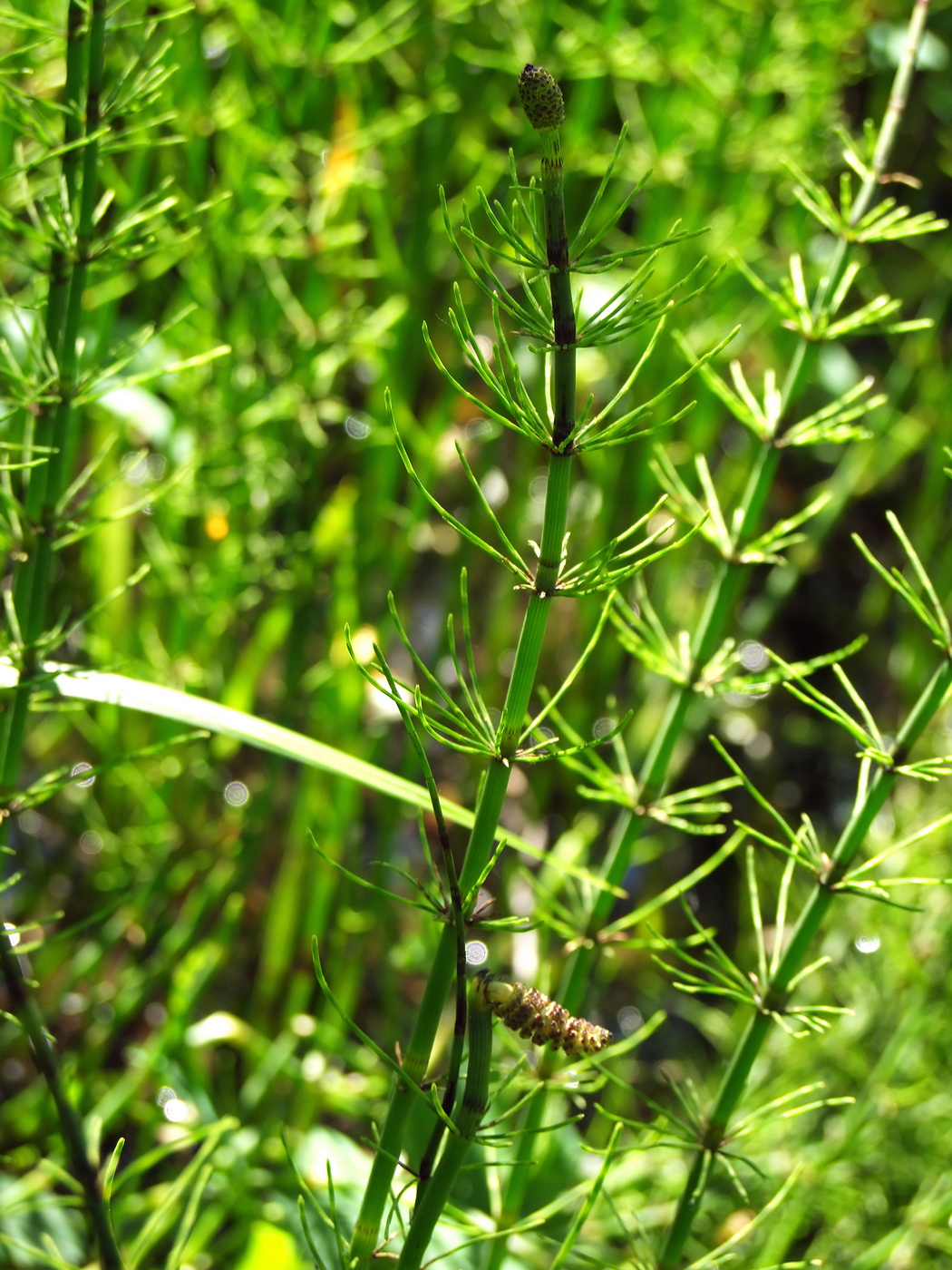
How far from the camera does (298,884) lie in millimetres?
940

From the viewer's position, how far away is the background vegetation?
0.84 metres

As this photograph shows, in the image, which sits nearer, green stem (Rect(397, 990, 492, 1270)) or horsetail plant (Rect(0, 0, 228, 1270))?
green stem (Rect(397, 990, 492, 1270))

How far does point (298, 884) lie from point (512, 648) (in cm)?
35

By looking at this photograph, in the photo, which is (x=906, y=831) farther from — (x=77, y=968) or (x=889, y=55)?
(x=889, y=55)

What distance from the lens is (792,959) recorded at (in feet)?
1.39

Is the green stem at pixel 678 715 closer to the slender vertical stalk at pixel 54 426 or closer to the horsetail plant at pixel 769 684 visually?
the horsetail plant at pixel 769 684

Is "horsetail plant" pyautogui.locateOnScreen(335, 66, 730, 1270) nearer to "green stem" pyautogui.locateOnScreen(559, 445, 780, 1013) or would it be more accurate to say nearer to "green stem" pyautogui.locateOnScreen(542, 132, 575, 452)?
"green stem" pyautogui.locateOnScreen(542, 132, 575, 452)

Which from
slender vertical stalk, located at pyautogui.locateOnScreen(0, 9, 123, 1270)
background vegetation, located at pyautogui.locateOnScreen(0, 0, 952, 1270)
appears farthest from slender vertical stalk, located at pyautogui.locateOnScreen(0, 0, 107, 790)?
background vegetation, located at pyautogui.locateOnScreen(0, 0, 952, 1270)

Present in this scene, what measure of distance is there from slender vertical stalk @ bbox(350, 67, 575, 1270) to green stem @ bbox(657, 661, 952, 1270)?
0.14 m

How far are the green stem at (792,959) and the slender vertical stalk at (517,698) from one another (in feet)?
0.46

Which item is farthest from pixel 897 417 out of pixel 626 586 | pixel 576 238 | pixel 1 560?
pixel 576 238

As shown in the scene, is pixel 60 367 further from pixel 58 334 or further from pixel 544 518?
pixel 544 518

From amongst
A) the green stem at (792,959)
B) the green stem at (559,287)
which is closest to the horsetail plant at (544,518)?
the green stem at (559,287)

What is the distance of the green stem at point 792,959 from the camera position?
1.31 ft
